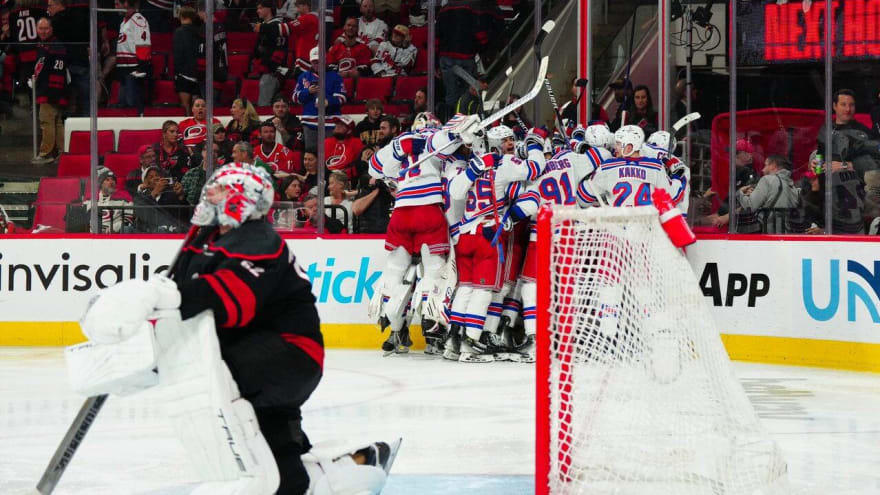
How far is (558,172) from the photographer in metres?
8.20

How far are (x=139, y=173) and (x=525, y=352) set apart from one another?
9.13 ft

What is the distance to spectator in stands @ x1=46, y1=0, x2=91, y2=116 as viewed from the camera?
8836 millimetres

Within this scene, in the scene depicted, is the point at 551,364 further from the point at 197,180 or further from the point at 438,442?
the point at 197,180

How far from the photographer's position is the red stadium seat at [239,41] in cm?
883

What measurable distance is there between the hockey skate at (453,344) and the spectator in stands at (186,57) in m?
2.31

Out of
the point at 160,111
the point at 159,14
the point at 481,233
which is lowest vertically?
the point at 481,233

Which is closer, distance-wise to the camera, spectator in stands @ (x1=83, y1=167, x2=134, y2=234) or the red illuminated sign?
the red illuminated sign

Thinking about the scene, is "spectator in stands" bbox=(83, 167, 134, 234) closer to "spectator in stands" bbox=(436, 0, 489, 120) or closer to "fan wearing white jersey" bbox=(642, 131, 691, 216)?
"spectator in stands" bbox=(436, 0, 489, 120)

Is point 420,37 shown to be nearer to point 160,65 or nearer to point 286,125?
point 286,125

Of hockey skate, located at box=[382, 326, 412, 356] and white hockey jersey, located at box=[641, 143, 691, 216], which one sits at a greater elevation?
white hockey jersey, located at box=[641, 143, 691, 216]

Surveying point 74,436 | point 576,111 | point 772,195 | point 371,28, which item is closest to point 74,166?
point 371,28

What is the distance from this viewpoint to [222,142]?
883 cm

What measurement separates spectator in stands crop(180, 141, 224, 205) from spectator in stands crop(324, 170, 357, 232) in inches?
28.7

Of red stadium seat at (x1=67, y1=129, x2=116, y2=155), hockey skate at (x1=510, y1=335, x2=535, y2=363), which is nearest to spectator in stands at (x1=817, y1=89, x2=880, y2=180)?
hockey skate at (x1=510, y1=335, x2=535, y2=363)
